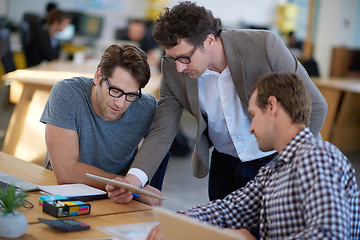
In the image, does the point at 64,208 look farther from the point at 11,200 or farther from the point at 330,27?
the point at 330,27

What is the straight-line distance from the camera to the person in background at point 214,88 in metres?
2.01

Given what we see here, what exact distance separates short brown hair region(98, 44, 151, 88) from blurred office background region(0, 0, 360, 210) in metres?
2.18

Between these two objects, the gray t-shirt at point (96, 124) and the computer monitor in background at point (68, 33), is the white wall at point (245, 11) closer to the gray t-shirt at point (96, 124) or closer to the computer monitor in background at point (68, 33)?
the computer monitor in background at point (68, 33)

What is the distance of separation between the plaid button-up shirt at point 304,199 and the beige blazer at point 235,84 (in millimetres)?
536

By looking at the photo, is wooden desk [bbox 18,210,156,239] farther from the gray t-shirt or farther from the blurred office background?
the blurred office background

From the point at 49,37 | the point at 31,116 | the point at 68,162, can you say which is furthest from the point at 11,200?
the point at 49,37

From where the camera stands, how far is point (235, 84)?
2193 mm

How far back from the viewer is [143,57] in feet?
7.23

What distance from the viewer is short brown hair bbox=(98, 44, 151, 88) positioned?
84.6 inches

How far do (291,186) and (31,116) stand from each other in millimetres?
2437

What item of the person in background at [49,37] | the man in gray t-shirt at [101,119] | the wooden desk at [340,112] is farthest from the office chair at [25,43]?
the man in gray t-shirt at [101,119]

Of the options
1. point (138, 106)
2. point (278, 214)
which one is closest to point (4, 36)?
point (138, 106)

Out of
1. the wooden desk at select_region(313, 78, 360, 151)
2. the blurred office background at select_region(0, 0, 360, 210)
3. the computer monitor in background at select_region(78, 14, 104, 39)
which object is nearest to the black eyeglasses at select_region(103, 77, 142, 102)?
the blurred office background at select_region(0, 0, 360, 210)

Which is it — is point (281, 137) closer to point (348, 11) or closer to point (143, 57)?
point (143, 57)
